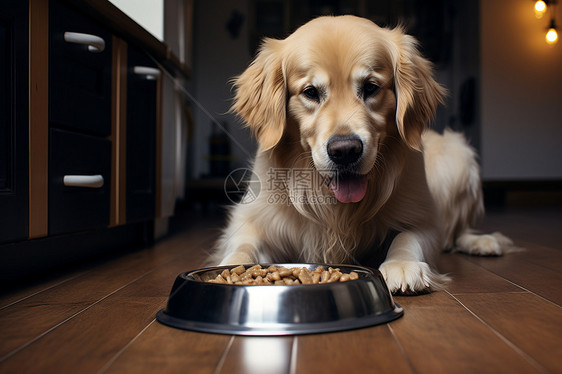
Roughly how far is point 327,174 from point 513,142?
547 centimetres

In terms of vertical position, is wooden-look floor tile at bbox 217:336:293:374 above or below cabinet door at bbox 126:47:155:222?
below

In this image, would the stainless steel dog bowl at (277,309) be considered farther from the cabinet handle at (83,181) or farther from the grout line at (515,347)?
the cabinet handle at (83,181)

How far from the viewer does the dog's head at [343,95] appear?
4.57 ft

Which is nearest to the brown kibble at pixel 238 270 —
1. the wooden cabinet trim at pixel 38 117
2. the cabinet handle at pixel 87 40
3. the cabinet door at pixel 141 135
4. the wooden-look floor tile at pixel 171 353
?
the wooden-look floor tile at pixel 171 353

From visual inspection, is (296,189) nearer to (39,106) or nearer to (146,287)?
(146,287)

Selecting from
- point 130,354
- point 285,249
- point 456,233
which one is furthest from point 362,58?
point 456,233

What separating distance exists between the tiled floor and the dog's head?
1.35 feet

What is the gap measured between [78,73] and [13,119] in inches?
15.0

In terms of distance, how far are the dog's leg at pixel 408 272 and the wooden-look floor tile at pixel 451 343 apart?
0.09 meters

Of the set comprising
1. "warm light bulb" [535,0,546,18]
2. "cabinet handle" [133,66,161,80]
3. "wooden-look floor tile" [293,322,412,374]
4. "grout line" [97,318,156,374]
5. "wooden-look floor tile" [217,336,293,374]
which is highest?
"warm light bulb" [535,0,546,18]

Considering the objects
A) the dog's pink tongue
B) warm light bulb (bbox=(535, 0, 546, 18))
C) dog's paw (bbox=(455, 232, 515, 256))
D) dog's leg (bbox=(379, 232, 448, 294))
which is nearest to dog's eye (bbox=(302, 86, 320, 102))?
the dog's pink tongue

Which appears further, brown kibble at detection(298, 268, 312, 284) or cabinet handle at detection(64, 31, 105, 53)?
cabinet handle at detection(64, 31, 105, 53)

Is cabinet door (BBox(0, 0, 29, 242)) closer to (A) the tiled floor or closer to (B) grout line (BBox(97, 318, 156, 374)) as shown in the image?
(A) the tiled floor

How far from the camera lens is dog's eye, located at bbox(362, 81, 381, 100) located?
1473 mm
